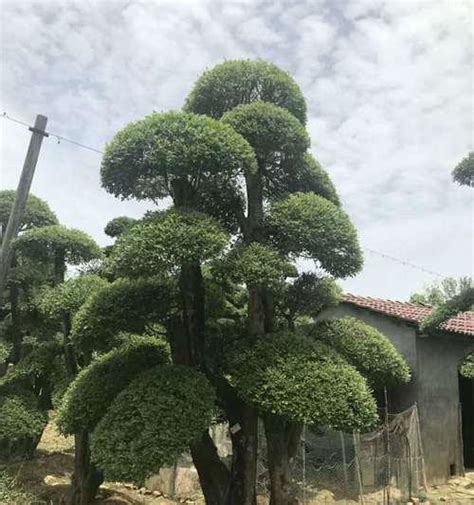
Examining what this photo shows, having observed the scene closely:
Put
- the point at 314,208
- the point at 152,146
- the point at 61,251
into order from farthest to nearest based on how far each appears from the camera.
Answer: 1. the point at 61,251
2. the point at 314,208
3. the point at 152,146

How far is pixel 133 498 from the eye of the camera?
32.2ft

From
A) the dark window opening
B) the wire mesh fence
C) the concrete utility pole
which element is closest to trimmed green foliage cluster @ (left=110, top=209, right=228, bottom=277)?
the concrete utility pole

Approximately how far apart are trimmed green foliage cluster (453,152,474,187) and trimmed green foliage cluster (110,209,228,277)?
3.68 metres

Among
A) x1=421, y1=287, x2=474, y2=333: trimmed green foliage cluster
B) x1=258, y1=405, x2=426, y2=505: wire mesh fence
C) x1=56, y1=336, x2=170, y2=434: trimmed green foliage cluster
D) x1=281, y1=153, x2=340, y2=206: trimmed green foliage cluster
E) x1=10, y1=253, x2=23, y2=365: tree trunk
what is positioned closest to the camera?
x1=56, y1=336, x2=170, y2=434: trimmed green foliage cluster

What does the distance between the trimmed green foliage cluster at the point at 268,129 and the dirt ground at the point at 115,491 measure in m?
5.62

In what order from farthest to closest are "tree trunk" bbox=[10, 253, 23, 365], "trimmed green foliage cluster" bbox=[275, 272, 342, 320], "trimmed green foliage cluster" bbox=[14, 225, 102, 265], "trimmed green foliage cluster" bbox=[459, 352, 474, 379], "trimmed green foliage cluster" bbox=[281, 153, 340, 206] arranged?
"trimmed green foliage cluster" bbox=[459, 352, 474, 379], "tree trunk" bbox=[10, 253, 23, 365], "trimmed green foliage cluster" bbox=[14, 225, 102, 265], "trimmed green foliage cluster" bbox=[281, 153, 340, 206], "trimmed green foliage cluster" bbox=[275, 272, 342, 320]

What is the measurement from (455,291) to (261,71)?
4.34m

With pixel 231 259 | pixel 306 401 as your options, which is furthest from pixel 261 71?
pixel 306 401

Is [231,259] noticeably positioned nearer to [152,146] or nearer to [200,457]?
[152,146]

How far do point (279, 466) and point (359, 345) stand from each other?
1.86 m

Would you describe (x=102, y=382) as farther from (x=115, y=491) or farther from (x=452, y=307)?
(x=452, y=307)

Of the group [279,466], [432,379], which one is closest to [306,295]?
[279,466]

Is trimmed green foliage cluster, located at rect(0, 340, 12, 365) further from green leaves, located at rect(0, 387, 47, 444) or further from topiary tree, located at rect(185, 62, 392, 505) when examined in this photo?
topiary tree, located at rect(185, 62, 392, 505)

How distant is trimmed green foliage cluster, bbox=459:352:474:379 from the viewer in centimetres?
1261
